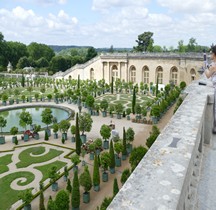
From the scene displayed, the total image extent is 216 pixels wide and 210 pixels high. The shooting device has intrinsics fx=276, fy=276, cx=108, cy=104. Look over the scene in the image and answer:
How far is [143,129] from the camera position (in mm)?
26781

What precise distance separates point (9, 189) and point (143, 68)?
138 feet

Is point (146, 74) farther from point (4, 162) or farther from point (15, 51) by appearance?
point (15, 51)

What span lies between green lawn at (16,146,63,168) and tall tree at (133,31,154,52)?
6656 cm

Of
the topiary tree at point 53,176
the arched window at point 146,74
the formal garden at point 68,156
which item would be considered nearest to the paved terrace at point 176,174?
the formal garden at point 68,156

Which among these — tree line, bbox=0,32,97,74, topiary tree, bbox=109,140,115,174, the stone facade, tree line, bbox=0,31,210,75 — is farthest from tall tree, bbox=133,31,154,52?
topiary tree, bbox=109,140,115,174

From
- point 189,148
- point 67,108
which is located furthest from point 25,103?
point 189,148

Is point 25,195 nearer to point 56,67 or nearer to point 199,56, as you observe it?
point 199,56

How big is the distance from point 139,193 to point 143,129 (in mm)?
23487

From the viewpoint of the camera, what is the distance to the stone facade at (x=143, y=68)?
48178 millimetres

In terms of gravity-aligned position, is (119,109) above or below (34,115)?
above

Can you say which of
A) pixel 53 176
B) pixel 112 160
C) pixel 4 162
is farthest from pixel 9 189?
pixel 112 160

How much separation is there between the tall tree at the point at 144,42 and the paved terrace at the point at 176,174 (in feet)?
258

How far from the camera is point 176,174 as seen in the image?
3.97 meters

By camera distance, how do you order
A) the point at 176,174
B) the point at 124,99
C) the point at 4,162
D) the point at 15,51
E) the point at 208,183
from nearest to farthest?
the point at 176,174 < the point at 208,183 < the point at 4,162 < the point at 124,99 < the point at 15,51
